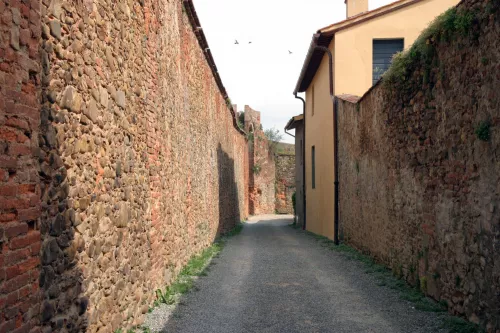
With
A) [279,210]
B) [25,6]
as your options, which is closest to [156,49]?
[25,6]

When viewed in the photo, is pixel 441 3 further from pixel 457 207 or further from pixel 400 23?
pixel 457 207

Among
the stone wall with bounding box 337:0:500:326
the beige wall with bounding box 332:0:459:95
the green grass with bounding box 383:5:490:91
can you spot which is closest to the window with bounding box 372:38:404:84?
the beige wall with bounding box 332:0:459:95

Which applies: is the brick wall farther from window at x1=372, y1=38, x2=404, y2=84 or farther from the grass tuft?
window at x1=372, y1=38, x2=404, y2=84

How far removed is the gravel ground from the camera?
5.41 meters

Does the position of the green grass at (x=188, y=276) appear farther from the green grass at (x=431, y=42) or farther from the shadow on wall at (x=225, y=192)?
the green grass at (x=431, y=42)

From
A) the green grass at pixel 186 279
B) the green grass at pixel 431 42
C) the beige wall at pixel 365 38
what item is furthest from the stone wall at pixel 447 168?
the beige wall at pixel 365 38

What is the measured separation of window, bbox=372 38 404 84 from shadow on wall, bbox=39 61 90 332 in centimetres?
1174

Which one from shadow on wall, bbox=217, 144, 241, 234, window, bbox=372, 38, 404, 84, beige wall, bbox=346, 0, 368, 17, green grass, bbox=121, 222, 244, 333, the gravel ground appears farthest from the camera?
shadow on wall, bbox=217, 144, 241, 234

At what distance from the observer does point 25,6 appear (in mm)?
2951

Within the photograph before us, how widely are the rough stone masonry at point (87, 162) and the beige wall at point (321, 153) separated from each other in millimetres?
7144

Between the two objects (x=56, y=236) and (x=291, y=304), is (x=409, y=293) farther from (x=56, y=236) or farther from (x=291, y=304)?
(x=56, y=236)

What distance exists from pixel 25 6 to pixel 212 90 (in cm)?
1215

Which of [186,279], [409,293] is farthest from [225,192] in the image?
[409,293]

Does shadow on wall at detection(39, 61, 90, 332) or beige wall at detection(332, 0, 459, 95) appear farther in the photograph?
beige wall at detection(332, 0, 459, 95)
